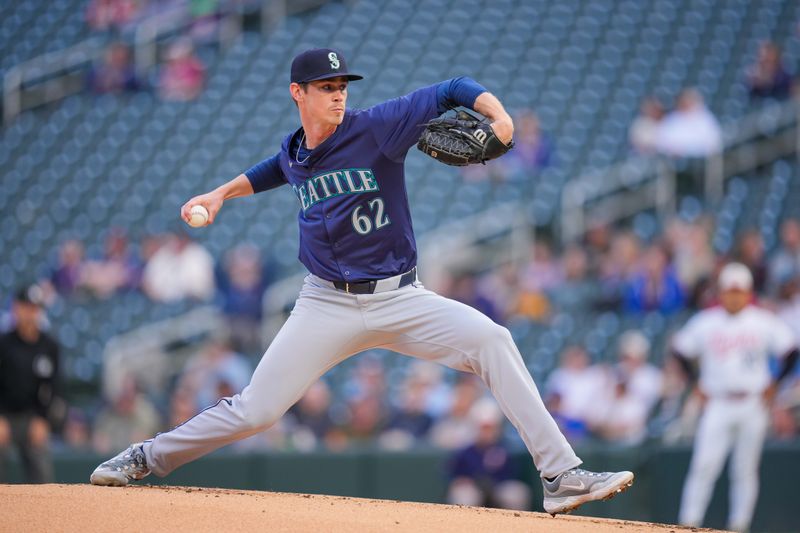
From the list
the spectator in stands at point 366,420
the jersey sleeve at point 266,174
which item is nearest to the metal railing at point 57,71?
the spectator in stands at point 366,420

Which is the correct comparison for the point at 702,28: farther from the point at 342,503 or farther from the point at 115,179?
the point at 342,503

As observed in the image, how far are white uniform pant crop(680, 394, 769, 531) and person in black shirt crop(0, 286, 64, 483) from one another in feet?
13.8

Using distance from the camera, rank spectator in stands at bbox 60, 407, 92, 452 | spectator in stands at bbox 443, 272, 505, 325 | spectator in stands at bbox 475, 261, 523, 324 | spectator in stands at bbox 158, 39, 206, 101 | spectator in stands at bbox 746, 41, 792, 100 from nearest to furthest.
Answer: spectator in stands at bbox 60, 407, 92, 452
spectator in stands at bbox 443, 272, 505, 325
spectator in stands at bbox 475, 261, 523, 324
spectator in stands at bbox 746, 41, 792, 100
spectator in stands at bbox 158, 39, 206, 101

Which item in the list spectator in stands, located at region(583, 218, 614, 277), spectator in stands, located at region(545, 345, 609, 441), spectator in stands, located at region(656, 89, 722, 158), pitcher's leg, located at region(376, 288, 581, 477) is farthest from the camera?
spectator in stands, located at region(656, 89, 722, 158)

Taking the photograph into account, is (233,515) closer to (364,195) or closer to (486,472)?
(364,195)

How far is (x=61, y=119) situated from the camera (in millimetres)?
14609

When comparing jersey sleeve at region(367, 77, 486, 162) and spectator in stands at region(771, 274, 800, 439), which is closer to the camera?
jersey sleeve at region(367, 77, 486, 162)

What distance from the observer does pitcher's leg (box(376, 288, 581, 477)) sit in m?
4.69

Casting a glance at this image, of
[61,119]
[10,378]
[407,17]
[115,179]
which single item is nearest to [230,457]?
[10,378]

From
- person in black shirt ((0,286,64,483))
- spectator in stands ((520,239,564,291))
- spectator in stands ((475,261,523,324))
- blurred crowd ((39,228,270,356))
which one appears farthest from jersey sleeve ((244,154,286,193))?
spectator in stands ((520,239,564,291))

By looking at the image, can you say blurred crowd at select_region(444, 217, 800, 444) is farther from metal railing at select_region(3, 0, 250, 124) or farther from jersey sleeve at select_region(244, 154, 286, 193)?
metal railing at select_region(3, 0, 250, 124)

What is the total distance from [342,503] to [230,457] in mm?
3596

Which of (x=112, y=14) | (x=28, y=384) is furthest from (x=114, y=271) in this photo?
(x=112, y=14)

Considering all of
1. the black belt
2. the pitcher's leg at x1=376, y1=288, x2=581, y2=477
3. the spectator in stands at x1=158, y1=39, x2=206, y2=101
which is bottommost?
the pitcher's leg at x1=376, y1=288, x2=581, y2=477
